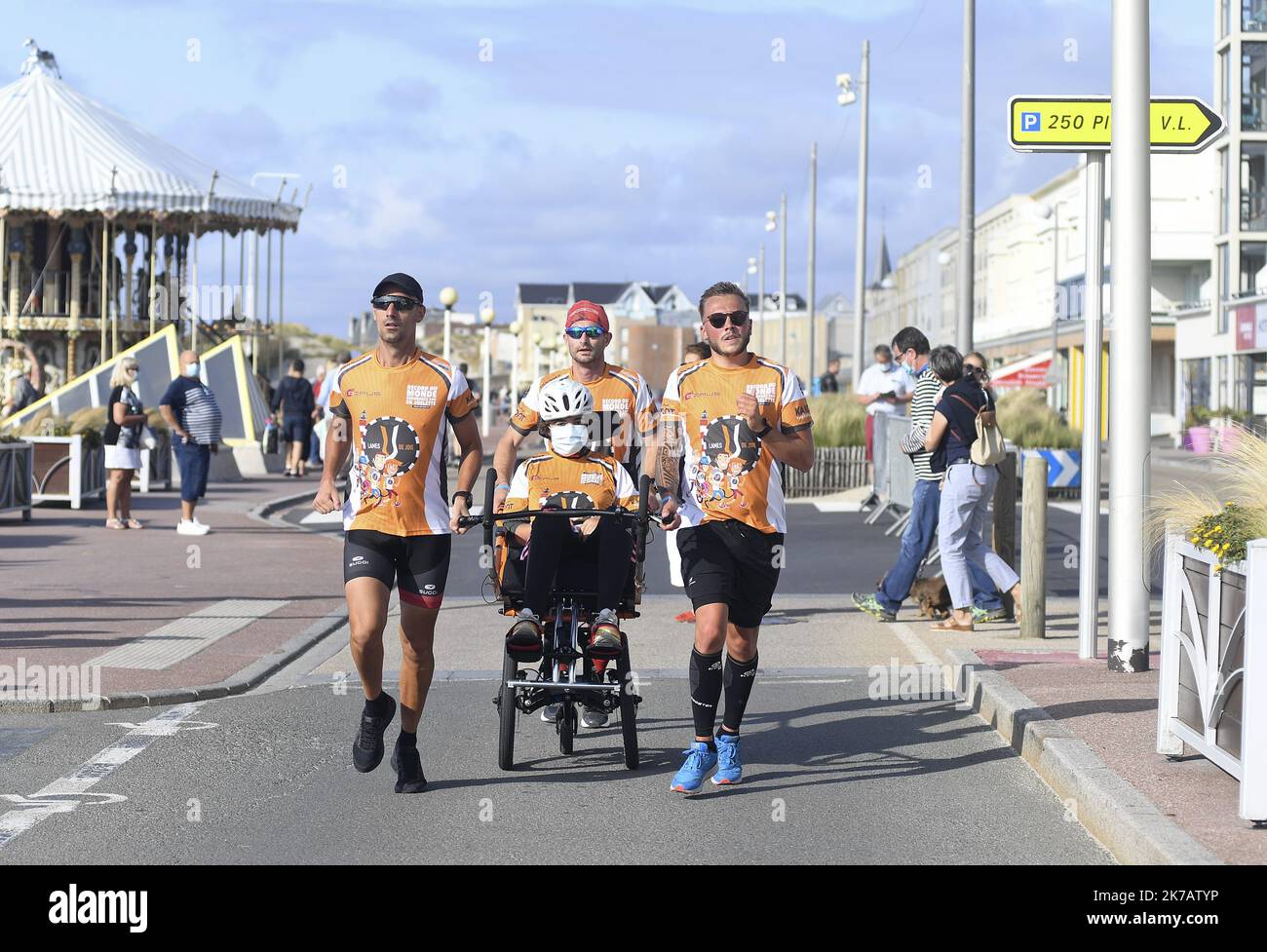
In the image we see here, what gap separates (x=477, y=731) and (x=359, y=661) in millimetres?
1451

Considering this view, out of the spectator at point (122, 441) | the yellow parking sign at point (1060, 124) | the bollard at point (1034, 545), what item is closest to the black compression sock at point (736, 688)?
the bollard at point (1034, 545)

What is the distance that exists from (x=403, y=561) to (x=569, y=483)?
92 centimetres

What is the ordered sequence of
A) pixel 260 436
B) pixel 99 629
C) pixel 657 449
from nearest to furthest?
pixel 657 449, pixel 99 629, pixel 260 436

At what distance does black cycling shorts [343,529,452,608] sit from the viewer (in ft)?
21.6

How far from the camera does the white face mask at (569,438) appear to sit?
7293 mm

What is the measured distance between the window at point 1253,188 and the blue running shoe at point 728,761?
54.7 m

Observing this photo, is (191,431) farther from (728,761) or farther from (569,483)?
(728,761)

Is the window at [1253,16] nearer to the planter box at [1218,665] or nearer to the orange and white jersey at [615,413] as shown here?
the orange and white jersey at [615,413]

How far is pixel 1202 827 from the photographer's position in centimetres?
563

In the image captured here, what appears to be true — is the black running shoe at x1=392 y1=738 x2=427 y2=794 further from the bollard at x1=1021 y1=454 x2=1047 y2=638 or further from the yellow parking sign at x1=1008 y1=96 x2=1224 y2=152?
the yellow parking sign at x1=1008 y1=96 x2=1224 y2=152

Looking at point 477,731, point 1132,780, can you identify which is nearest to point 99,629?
point 477,731

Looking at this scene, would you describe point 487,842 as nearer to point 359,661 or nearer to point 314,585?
point 359,661
